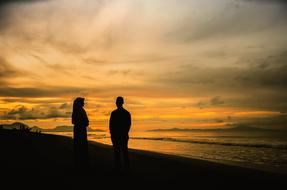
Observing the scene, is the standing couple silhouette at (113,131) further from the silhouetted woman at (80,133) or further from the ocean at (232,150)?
the ocean at (232,150)

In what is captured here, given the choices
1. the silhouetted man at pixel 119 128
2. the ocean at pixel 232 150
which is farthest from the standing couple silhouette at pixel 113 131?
the ocean at pixel 232 150

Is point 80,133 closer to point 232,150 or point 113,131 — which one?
point 113,131

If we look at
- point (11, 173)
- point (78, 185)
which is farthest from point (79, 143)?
point (78, 185)

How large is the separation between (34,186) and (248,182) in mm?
5551

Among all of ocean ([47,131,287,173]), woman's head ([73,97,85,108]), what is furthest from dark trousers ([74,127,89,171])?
ocean ([47,131,287,173])

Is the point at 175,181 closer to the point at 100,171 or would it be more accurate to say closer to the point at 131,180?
the point at 131,180

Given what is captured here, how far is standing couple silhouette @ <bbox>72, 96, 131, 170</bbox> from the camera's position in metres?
10.3

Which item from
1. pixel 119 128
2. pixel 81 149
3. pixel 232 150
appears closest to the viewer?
pixel 119 128

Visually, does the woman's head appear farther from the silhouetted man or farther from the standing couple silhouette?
the silhouetted man

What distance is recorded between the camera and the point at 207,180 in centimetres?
916

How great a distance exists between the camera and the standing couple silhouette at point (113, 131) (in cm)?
1030

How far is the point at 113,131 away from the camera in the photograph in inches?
406

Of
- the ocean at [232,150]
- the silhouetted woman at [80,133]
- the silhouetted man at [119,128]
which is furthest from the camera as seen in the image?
the ocean at [232,150]

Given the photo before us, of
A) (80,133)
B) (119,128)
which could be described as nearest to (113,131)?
(119,128)
